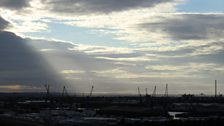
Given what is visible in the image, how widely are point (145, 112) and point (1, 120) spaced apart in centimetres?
3325

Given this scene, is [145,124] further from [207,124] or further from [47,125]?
[47,125]

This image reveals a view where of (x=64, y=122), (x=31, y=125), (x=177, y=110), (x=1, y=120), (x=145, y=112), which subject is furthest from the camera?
(x=177, y=110)

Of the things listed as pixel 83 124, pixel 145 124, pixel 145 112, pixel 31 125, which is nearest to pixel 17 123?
pixel 31 125

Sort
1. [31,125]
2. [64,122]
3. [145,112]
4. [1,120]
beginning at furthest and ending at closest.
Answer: [145,112]
[64,122]
[1,120]
[31,125]

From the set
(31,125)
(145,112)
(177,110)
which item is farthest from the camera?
(177,110)

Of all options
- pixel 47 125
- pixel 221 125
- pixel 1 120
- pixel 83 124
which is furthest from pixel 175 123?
pixel 1 120

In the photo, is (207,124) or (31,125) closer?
(31,125)

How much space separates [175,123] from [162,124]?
135 cm

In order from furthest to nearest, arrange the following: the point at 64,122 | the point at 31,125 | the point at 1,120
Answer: the point at 64,122 < the point at 1,120 < the point at 31,125

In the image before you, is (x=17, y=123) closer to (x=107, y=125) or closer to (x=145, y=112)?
(x=107, y=125)

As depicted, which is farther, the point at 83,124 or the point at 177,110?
the point at 177,110

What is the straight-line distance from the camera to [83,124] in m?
45.6

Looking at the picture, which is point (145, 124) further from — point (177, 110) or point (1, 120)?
point (177, 110)

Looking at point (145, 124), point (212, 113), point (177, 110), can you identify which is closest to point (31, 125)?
point (145, 124)
